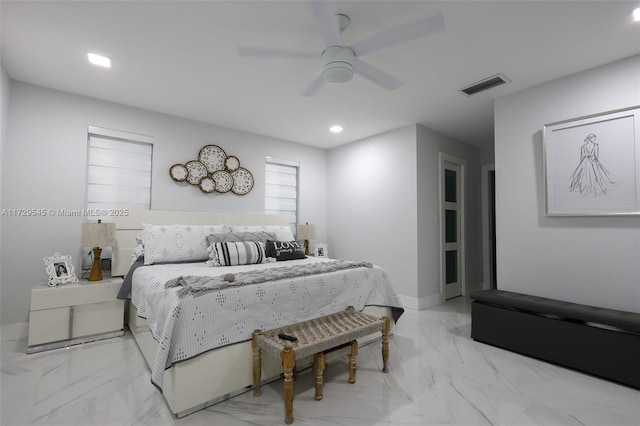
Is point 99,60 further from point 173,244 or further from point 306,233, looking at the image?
point 306,233

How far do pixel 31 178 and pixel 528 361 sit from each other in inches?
199

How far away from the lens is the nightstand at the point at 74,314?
2650 mm

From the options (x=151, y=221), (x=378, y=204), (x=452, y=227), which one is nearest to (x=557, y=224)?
(x=452, y=227)

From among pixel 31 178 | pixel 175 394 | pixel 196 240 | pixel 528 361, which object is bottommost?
pixel 528 361

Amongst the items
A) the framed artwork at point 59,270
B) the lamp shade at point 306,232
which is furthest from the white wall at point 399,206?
the framed artwork at point 59,270

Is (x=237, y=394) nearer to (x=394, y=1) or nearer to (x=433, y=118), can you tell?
(x=394, y=1)

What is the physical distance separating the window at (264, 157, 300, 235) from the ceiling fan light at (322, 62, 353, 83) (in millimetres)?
2736

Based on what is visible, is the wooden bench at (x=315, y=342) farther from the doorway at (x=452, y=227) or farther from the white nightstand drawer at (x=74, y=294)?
the doorway at (x=452, y=227)

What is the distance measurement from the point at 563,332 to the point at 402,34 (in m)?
2.63

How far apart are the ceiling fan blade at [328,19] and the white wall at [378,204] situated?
7.95ft

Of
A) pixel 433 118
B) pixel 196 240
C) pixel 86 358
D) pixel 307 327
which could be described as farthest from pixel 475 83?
pixel 86 358

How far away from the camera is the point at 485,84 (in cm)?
307

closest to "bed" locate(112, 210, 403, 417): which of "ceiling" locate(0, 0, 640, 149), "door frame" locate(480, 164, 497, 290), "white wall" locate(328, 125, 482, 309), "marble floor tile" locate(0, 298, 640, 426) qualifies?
"marble floor tile" locate(0, 298, 640, 426)

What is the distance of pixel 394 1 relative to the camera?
1973 millimetres
